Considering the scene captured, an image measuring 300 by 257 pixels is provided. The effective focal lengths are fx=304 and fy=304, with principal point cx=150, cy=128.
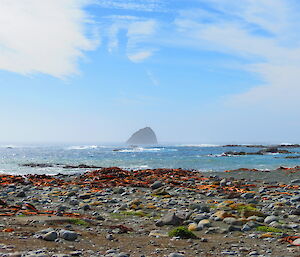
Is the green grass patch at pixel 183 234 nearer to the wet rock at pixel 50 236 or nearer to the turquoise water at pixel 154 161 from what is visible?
the wet rock at pixel 50 236

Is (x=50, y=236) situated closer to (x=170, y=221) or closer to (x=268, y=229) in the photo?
(x=170, y=221)

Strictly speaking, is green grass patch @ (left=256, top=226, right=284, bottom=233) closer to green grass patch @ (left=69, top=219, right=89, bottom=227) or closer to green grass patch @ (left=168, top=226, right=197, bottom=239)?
green grass patch @ (left=168, top=226, right=197, bottom=239)

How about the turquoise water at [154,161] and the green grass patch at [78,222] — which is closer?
the green grass patch at [78,222]

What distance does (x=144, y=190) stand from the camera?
19.0 meters

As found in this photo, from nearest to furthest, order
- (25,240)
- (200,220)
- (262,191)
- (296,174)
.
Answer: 1. (25,240)
2. (200,220)
3. (262,191)
4. (296,174)

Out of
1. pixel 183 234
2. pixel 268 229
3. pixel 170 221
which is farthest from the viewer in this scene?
pixel 170 221

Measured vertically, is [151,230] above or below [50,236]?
below

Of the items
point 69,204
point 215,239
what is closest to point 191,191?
point 69,204

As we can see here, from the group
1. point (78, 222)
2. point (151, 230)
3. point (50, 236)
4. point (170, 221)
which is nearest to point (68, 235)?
point (50, 236)

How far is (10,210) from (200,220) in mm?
6539

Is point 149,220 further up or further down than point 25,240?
further down

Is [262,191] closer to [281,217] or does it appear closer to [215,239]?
[281,217]

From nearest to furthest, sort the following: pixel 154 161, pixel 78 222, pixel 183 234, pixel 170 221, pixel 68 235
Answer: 1. pixel 68 235
2. pixel 183 234
3. pixel 78 222
4. pixel 170 221
5. pixel 154 161

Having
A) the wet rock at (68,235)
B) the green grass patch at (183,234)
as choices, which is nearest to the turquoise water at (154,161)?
the green grass patch at (183,234)
